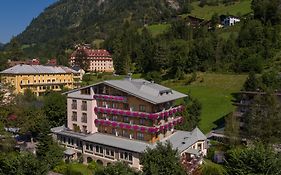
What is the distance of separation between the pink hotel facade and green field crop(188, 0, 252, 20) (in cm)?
12411

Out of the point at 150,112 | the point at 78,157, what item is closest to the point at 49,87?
the point at 78,157

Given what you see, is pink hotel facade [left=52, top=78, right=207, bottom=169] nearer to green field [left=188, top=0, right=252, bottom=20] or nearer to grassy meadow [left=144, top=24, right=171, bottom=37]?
grassy meadow [left=144, top=24, right=171, bottom=37]

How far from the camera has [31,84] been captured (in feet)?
304

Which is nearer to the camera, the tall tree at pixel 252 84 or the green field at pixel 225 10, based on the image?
the tall tree at pixel 252 84

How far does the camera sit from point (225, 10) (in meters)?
178

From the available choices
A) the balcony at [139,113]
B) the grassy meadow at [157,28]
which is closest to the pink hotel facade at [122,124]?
the balcony at [139,113]

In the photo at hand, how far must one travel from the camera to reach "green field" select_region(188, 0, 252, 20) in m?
167

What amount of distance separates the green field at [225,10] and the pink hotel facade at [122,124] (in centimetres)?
12411

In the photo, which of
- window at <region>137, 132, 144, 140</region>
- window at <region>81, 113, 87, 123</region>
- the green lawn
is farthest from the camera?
the green lawn

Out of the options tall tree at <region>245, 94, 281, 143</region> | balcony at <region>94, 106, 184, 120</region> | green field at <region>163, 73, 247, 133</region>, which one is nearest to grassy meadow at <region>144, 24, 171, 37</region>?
green field at <region>163, 73, 247, 133</region>

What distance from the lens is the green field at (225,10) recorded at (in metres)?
167

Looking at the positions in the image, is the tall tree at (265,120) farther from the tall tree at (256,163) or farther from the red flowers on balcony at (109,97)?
the tall tree at (256,163)

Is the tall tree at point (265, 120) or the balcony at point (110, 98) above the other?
the balcony at point (110, 98)

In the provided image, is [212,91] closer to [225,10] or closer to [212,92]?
[212,92]
